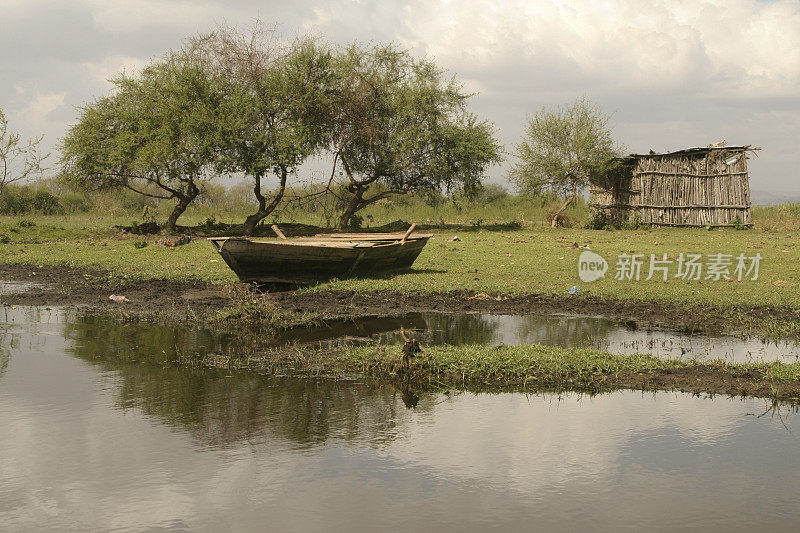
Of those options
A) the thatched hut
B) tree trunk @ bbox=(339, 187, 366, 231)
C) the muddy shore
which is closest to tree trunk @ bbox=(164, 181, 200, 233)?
tree trunk @ bbox=(339, 187, 366, 231)

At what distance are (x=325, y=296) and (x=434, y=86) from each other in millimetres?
21711

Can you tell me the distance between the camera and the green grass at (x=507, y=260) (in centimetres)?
1336

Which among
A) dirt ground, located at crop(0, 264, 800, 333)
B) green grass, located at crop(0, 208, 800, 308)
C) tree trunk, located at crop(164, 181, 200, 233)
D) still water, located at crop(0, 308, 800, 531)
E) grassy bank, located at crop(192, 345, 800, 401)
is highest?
tree trunk, located at crop(164, 181, 200, 233)

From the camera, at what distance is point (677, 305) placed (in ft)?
39.3

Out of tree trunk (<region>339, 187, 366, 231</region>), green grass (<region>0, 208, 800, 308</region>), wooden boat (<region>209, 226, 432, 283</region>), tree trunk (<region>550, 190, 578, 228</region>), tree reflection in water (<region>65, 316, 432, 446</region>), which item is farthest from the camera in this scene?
tree trunk (<region>550, 190, 578, 228</region>)

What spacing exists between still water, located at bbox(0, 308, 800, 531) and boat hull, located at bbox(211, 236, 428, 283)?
193 inches

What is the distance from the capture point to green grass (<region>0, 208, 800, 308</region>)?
1336 centimetres

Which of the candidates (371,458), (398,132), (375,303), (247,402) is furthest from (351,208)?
(371,458)

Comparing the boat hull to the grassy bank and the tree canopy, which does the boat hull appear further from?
the tree canopy

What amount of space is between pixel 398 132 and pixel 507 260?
49.9 ft

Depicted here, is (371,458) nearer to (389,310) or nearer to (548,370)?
(548,370)

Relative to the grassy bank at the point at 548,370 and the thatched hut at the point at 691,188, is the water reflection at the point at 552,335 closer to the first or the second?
the grassy bank at the point at 548,370

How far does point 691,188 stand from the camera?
104 ft

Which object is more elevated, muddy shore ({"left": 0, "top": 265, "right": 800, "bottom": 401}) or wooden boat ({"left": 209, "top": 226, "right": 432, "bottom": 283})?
wooden boat ({"left": 209, "top": 226, "right": 432, "bottom": 283})
